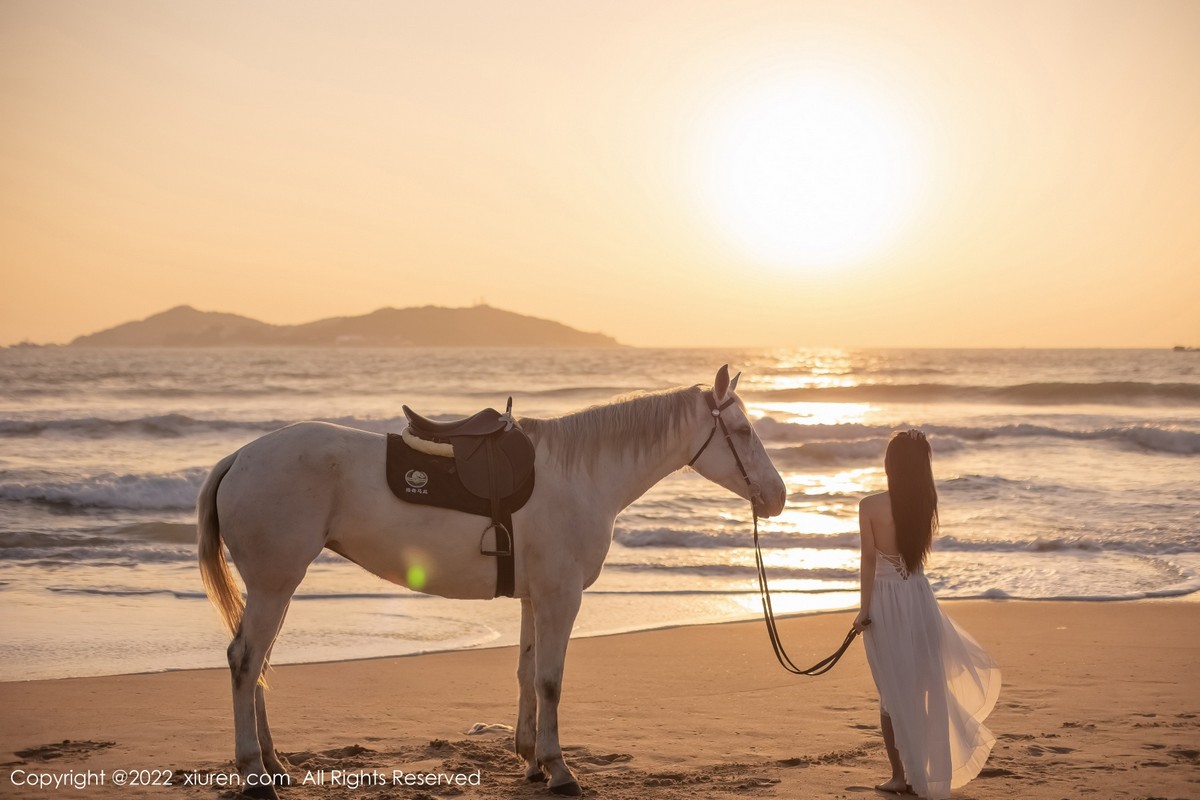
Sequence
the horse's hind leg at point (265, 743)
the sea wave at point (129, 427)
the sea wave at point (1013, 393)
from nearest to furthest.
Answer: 1. the horse's hind leg at point (265, 743)
2. the sea wave at point (129, 427)
3. the sea wave at point (1013, 393)

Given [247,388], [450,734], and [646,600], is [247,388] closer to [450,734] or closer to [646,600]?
[646,600]

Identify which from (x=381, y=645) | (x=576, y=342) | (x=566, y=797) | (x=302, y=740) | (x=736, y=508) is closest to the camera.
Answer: (x=566, y=797)

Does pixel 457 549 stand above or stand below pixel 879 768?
above

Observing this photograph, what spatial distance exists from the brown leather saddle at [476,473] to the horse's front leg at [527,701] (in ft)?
0.98

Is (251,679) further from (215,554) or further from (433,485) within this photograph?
(433,485)

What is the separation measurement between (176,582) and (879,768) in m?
6.88

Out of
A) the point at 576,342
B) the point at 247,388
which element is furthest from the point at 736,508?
the point at 576,342

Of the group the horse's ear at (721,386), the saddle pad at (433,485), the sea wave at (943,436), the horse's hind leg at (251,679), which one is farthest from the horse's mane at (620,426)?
the sea wave at (943,436)

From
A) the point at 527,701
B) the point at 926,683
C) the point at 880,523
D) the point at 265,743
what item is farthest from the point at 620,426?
the point at 265,743

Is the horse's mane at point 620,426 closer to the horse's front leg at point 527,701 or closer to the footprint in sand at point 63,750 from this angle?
the horse's front leg at point 527,701

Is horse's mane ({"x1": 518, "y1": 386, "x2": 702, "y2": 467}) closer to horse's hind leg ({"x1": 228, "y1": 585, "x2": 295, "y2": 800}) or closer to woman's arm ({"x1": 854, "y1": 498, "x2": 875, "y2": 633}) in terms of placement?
woman's arm ({"x1": 854, "y1": 498, "x2": 875, "y2": 633})

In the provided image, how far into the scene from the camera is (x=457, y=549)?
419 cm

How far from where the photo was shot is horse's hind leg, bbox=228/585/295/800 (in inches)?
156

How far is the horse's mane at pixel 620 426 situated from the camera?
441 cm
